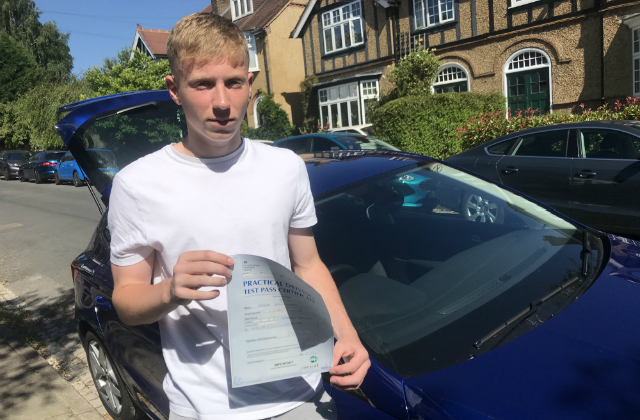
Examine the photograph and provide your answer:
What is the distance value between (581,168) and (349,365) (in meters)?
6.10

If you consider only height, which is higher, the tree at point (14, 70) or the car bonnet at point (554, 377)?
the tree at point (14, 70)

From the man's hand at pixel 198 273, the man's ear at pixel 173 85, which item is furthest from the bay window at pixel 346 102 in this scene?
the man's hand at pixel 198 273

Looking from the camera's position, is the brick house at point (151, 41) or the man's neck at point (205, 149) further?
the brick house at point (151, 41)

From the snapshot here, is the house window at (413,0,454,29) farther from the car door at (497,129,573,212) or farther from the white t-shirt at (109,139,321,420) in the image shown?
the white t-shirt at (109,139,321,420)

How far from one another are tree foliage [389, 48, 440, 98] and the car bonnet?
17.3 metres

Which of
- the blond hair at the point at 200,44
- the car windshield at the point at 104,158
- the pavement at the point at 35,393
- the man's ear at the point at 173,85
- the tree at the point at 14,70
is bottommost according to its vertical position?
the pavement at the point at 35,393

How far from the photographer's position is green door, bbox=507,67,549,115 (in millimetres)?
16484

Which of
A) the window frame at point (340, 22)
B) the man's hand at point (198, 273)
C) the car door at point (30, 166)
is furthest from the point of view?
the car door at point (30, 166)

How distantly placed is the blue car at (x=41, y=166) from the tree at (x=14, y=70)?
17873mm

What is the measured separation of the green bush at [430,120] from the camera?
14.6 m

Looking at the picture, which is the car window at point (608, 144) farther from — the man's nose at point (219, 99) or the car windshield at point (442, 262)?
the man's nose at point (219, 99)

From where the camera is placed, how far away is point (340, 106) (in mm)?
24109

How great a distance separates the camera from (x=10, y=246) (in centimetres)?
951

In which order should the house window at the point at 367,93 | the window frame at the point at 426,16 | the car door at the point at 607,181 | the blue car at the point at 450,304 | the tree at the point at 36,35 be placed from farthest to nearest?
1. the tree at the point at 36,35
2. the house window at the point at 367,93
3. the window frame at the point at 426,16
4. the car door at the point at 607,181
5. the blue car at the point at 450,304
